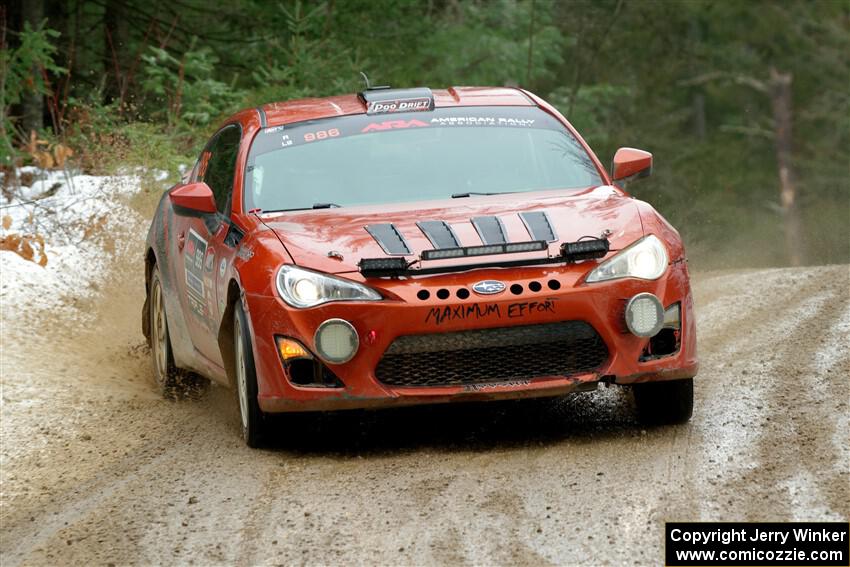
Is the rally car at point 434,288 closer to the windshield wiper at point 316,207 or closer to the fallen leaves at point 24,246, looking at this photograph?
the windshield wiper at point 316,207

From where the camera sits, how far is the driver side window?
806cm

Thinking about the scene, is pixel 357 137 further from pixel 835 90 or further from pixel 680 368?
pixel 835 90

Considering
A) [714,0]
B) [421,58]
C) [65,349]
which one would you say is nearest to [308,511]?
[65,349]

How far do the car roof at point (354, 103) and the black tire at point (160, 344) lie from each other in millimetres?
1510

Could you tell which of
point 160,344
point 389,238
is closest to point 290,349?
point 389,238

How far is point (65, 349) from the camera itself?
36.1 ft

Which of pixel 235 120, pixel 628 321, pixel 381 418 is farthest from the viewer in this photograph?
pixel 235 120

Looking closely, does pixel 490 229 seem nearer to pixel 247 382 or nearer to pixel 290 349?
pixel 290 349

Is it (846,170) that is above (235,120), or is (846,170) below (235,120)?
below

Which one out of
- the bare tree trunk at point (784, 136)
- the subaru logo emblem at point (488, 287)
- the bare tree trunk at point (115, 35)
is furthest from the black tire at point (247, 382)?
the bare tree trunk at point (784, 136)

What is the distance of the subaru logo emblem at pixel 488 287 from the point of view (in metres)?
6.40

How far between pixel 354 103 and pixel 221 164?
84 cm

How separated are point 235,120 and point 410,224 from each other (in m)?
2.34

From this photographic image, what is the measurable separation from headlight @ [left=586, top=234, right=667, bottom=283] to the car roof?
6.51 ft
